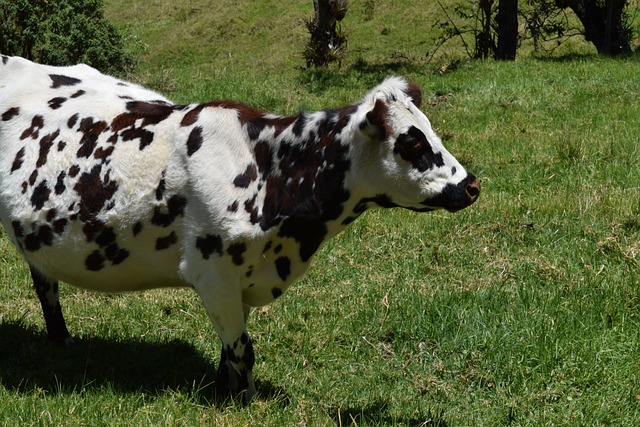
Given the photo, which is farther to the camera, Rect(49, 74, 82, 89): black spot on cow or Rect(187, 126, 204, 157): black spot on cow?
Rect(49, 74, 82, 89): black spot on cow

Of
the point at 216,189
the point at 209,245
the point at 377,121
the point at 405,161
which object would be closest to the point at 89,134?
the point at 216,189

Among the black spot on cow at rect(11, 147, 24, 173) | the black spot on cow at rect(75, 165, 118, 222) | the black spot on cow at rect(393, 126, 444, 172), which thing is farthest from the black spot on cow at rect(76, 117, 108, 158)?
the black spot on cow at rect(393, 126, 444, 172)

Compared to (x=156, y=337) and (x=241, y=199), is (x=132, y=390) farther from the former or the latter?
(x=241, y=199)

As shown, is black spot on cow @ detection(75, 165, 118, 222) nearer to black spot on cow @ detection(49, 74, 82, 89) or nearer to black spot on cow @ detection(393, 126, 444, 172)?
black spot on cow @ detection(49, 74, 82, 89)

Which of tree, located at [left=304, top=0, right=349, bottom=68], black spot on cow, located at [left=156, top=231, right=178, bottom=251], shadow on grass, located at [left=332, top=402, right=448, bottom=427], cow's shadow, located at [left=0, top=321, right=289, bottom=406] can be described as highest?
black spot on cow, located at [left=156, top=231, right=178, bottom=251]

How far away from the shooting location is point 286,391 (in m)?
5.58

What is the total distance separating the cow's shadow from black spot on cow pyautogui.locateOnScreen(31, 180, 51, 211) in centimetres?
114

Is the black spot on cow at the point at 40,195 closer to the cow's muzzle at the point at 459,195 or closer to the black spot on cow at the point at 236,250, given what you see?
the black spot on cow at the point at 236,250

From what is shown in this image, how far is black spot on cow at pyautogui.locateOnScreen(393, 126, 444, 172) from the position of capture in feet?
15.6

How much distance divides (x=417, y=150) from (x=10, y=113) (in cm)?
306

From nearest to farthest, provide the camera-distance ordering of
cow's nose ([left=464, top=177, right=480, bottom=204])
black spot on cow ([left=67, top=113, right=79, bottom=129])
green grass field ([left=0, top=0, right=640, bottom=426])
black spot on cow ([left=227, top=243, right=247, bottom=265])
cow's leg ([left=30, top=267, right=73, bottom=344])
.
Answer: cow's nose ([left=464, top=177, right=480, bottom=204])
black spot on cow ([left=227, top=243, right=247, bottom=265])
green grass field ([left=0, top=0, right=640, bottom=426])
black spot on cow ([left=67, top=113, right=79, bottom=129])
cow's leg ([left=30, top=267, right=73, bottom=344])

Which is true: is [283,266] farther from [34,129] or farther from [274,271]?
[34,129]

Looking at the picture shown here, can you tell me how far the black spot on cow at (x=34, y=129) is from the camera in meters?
5.82

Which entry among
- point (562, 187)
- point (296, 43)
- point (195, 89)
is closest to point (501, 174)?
point (562, 187)
